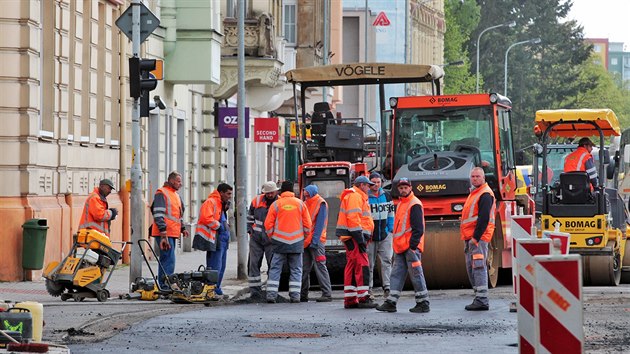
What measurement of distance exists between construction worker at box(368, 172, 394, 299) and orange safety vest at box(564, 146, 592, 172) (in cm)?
501

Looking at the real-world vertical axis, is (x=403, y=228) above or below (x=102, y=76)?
below

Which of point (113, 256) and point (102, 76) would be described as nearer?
point (113, 256)

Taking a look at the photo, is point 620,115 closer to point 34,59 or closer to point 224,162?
point 224,162

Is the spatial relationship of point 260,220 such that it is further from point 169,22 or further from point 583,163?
point 169,22

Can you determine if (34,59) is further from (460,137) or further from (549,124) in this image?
(549,124)

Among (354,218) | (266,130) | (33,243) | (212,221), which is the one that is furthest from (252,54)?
(354,218)

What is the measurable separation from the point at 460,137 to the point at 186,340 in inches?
449

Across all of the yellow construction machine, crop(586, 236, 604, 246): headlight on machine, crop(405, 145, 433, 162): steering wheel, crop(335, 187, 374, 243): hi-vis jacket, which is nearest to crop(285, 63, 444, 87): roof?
crop(405, 145, 433, 162): steering wheel

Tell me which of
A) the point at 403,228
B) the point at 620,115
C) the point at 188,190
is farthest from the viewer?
the point at 620,115

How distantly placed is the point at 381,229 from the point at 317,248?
103 cm

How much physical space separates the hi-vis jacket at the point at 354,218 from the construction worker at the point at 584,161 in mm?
6467

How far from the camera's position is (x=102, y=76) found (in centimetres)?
3238

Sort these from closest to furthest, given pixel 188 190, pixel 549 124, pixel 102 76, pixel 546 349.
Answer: pixel 546 349, pixel 549 124, pixel 102 76, pixel 188 190

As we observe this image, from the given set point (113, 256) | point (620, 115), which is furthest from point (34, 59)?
point (620, 115)
